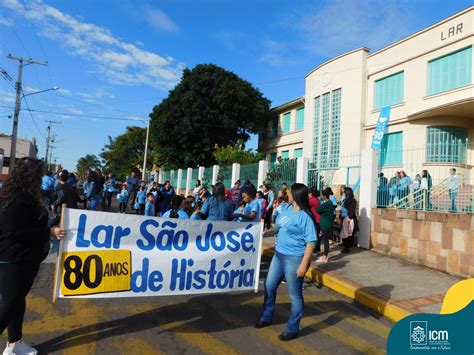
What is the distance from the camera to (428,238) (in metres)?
7.83

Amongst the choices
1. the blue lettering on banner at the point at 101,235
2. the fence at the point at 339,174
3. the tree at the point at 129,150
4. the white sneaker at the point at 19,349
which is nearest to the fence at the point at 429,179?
the fence at the point at 339,174

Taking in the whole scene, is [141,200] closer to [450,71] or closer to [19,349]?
[19,349]

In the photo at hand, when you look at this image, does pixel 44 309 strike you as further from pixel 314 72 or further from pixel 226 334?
pixel 314 72

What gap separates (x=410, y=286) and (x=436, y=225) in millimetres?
1894

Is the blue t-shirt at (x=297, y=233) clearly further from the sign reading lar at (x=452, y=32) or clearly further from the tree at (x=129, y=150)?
the tree at (x=129, y=150)

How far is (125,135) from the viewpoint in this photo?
5941cm

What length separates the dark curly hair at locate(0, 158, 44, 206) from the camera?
10.6 ft

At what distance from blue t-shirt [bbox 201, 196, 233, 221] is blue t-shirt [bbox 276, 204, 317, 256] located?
7.48 feet

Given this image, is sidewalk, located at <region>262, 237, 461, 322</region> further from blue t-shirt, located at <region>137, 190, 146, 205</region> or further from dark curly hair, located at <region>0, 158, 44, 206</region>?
blue t-shirt, located at <region>137, 190, 146, 205</region>

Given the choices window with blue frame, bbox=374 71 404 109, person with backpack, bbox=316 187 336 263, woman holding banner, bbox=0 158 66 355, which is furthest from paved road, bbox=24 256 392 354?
window with blue frame, bbox=374 71 404 109

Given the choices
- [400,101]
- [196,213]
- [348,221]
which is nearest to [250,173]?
[400,101]

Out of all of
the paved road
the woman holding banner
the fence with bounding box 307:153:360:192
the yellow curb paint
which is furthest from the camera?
the fence with bounding box 307:153:360:192

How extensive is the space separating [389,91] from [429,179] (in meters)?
11.3

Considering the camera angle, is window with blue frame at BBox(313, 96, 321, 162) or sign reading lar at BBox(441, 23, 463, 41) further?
window with blue frame at BBox(313, 96, 321, 162)
